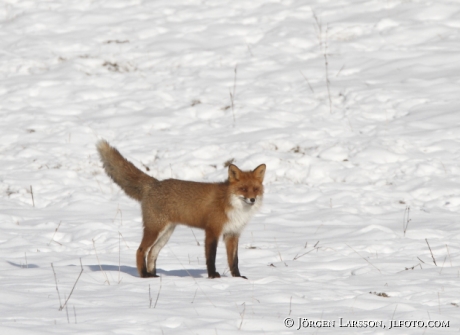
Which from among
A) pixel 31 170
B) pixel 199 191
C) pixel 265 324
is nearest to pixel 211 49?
pixel 31 170

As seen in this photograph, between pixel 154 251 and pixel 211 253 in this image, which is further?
pixel 154 251

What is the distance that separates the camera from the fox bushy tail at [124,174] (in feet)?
25.6

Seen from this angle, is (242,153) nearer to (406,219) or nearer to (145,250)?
(406,219)

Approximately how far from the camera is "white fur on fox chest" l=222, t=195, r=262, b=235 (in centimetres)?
730

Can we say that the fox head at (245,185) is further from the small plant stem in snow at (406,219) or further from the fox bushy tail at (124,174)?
the small plant stem in snow at (406,219)

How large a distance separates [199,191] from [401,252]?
2.58m

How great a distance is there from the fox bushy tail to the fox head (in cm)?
101

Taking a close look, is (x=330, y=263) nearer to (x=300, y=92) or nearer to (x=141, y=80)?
(x=300, y=92)

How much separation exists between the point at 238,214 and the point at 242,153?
15.0 ft

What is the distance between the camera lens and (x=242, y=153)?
11828 mm

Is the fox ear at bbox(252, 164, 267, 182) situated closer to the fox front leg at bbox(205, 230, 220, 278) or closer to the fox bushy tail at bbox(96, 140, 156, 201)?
the fox front leg at bbox(205, 230, 220, 278)

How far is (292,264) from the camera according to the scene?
7672 millimetres

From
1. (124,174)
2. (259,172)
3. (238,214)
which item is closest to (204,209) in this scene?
(238,214)

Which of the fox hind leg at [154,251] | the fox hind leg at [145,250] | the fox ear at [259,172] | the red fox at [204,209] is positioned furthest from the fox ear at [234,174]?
the fox hind leg at [145,250]
